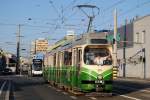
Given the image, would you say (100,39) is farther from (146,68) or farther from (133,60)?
(133,60)

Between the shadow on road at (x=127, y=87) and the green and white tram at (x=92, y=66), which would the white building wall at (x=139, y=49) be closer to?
the shadow on road at (x=127, y=87)

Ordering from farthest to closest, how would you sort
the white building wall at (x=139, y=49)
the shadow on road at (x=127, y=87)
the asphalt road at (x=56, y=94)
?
the white building wall at (x=139, y=49) → the shadow on road at (x=127, y=87) → the asphalt road at (x=56, y=94)

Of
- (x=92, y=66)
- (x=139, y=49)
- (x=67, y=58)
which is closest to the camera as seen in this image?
(x=92, y=66)

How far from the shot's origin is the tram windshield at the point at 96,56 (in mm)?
26000

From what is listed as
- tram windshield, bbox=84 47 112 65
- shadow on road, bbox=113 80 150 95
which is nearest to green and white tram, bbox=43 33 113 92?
tram windshield, bbox=84 47 112 65

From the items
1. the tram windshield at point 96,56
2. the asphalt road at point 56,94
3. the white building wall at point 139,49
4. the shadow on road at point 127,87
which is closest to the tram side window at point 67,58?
the asphalt road at point 56,94

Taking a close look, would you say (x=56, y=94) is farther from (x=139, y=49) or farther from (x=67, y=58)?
(x=139, y=49)

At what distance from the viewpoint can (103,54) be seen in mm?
26172

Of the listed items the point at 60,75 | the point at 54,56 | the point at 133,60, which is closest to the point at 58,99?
the point at 60,75

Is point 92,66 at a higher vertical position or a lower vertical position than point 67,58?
lower

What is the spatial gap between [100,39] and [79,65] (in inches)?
70.6

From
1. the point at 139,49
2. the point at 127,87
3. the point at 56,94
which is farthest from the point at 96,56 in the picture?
the point at 139,49

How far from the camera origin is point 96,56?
2611 cm

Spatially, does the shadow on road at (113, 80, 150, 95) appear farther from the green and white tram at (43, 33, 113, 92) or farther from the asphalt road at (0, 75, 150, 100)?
the green and white tram at (43, 33, 113, 92)
